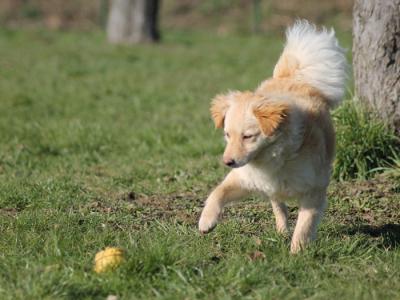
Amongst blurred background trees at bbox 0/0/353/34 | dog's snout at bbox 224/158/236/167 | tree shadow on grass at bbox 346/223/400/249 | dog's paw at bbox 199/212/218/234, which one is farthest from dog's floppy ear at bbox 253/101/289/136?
blurred background trees at bbox 0/0/353/34

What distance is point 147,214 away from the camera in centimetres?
555

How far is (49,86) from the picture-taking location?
11820mm

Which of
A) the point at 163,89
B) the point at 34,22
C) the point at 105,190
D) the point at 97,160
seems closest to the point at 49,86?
the point at 163,89

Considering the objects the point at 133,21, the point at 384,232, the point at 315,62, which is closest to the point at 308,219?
the point at 384,232

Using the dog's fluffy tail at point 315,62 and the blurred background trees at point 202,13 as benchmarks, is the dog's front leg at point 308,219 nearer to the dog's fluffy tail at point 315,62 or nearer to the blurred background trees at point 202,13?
the dog's fluffy tail at point 315,62

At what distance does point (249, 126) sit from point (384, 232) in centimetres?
132

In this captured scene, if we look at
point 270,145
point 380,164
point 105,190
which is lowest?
point 105,190

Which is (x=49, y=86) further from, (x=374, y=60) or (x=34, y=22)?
(x=34, y=22)

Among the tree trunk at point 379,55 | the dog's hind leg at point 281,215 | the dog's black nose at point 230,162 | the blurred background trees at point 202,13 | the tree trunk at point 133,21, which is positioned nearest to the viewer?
the dog's black nose at point 230,162

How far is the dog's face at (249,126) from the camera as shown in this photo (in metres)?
4.45

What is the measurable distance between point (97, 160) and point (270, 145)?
3399 mm

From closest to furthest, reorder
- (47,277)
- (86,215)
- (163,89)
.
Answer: (47,277) < (86,215) < (163,89)

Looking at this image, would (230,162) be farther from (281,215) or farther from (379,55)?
(379,55)

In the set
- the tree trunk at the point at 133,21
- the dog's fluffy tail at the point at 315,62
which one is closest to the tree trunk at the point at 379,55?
the dog's fluffy tail at the point at 315,62
